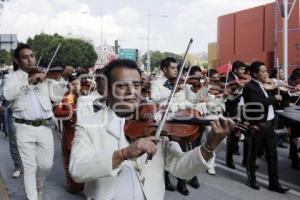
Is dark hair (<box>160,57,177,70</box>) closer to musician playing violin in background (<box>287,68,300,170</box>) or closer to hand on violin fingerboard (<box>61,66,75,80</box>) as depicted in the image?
hand on violin fingerboard (<box>61,66,75,80</box>)

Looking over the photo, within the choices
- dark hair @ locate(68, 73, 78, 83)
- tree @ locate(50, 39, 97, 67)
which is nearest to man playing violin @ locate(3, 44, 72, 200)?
dark hair @ locate(68, 73, 78, 83)

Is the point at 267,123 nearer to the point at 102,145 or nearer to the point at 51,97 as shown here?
the point at 51,97

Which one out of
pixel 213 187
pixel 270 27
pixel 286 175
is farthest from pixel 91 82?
pixel 270 27

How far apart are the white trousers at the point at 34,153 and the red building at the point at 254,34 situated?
2346 centimetres

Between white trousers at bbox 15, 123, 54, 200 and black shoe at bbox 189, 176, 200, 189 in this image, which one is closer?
white trousers at bbox 15, 123, 54, 200

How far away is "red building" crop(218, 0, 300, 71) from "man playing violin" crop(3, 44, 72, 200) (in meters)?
23.3

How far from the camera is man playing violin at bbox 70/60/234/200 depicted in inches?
83.0

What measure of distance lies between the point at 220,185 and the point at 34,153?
8.69 ft

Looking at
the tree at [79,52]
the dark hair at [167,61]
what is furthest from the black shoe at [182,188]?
the tree at [79,52]

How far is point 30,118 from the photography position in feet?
16.2

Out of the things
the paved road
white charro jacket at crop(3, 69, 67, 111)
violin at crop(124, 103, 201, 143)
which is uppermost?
white charro jacket at crop(3, 69, 67, 111)

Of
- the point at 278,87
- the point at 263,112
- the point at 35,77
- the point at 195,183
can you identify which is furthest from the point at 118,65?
the point at 278,87

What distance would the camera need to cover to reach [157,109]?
10.1 ft

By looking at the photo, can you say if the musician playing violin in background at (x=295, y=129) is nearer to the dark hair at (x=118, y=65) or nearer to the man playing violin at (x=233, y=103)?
the man playing violin at (x=233, y=103)
